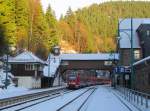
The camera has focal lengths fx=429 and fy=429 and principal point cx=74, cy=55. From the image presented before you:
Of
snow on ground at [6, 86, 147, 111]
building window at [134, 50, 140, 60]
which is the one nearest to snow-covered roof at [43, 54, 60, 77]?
building window at [134, 50, 140, 60]

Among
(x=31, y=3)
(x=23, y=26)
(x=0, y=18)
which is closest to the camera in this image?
(x=0, y=18)

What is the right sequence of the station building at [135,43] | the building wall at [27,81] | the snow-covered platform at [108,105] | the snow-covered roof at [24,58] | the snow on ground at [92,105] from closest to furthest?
the snow on ground at [92,105], the snow-covered platform at [108,105], the station building at [135,43], the building wall at [27,81], the snow-covered roof at [24,58]

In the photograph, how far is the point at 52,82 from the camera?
350ft

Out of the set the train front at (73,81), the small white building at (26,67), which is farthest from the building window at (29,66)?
the train front at (73,81)

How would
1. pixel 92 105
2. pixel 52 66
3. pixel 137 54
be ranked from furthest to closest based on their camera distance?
pixel 52 66, pixel 137 54, pixel 92 105

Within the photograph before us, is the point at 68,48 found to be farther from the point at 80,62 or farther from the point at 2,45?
the point at 2,45

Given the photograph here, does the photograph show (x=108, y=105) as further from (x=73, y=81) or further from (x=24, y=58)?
(x=24, y=58)

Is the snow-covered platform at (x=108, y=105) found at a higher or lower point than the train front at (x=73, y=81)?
lower

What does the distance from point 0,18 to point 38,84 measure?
3178 centimetres

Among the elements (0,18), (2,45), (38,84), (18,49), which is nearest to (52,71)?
(18,49)

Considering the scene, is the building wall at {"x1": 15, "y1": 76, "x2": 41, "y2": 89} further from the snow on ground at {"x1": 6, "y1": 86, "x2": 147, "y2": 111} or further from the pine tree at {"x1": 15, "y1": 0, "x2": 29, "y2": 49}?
the snow on ground at {"x1": 6, "y1": 86, "x2": 147, "y2": 111}

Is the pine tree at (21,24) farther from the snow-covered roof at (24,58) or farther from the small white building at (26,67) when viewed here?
the small white building at (26,67)

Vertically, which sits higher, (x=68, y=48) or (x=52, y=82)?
(x=68, y=48)

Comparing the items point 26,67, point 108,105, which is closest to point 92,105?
point 108,105
